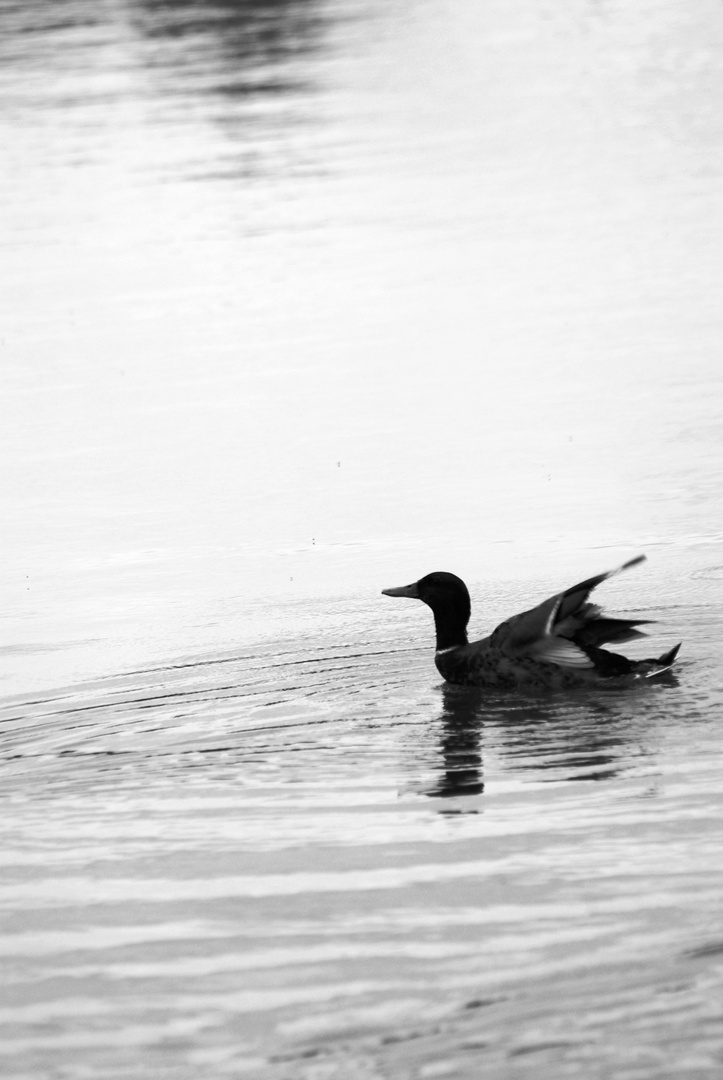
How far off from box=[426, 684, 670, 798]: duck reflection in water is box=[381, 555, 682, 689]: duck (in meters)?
0.10

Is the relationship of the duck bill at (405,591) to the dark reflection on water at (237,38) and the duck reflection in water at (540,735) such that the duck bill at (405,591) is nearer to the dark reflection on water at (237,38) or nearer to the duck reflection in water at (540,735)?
the duck reflection in water at (540,735)

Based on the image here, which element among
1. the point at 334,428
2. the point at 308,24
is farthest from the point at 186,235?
the point at 308,24

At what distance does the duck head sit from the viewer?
8180mm

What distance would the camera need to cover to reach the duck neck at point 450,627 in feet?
26.8

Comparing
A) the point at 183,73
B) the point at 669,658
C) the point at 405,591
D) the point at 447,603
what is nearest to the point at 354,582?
the point at 405,591


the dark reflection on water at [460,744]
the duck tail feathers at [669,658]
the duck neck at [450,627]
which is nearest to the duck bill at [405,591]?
the duck neck at [450,627]

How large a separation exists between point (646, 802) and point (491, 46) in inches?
1047

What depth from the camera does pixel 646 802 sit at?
586 centimetres

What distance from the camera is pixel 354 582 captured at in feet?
30.3

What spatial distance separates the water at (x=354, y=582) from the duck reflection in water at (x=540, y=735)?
0.9 inches

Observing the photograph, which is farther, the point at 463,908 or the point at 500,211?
the point at 500,211

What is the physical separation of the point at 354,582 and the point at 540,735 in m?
2.49

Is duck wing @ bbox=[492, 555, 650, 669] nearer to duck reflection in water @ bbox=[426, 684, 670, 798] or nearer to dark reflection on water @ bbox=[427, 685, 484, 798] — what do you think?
duck reflection in water @ bbox=[426, 684, 670, 798]

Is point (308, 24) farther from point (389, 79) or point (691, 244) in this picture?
point (691, 244)
